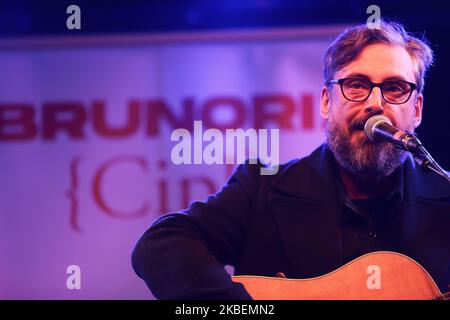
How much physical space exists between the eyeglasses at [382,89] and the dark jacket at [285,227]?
0.28 meters

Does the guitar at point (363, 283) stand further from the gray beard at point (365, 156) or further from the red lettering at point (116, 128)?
the red lettering at point (116, 128)

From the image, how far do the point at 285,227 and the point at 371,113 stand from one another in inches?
19.9

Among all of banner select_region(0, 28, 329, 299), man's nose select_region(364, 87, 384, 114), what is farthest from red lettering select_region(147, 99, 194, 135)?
man's nose select_region(364, 87, 384, 114)

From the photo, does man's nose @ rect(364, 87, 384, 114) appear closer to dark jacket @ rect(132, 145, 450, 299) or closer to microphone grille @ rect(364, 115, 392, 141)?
microphone grille @ rect(364, 115, 392, 141)

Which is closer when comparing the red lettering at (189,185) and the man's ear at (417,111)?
the man's ear at (417,111)

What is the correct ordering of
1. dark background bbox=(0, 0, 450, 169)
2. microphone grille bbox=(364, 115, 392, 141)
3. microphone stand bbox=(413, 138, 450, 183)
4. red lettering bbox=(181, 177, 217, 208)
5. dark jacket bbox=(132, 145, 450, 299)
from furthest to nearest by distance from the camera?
red lettering bbox=(181, 177, 217, 208)
dark background bbox=(0, 0, 450, 169)
dark jacket bbox=(132, 145, 450, 299)
microphone grille bbox=(364, 115, 392, 141)
microphone stand bbox=(413, 138, 450, 183)

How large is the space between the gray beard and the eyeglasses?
14cm

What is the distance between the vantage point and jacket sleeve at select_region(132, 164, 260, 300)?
1945mm

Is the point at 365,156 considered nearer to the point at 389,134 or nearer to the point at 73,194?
the point at 389,134

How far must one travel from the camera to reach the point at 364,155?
2191 mm

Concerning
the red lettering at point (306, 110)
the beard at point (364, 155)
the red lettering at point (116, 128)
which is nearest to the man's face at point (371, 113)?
the beard at point (364, 155)

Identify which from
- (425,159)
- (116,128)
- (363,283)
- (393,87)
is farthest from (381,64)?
(116,128)

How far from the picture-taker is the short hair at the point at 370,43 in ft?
7.60
